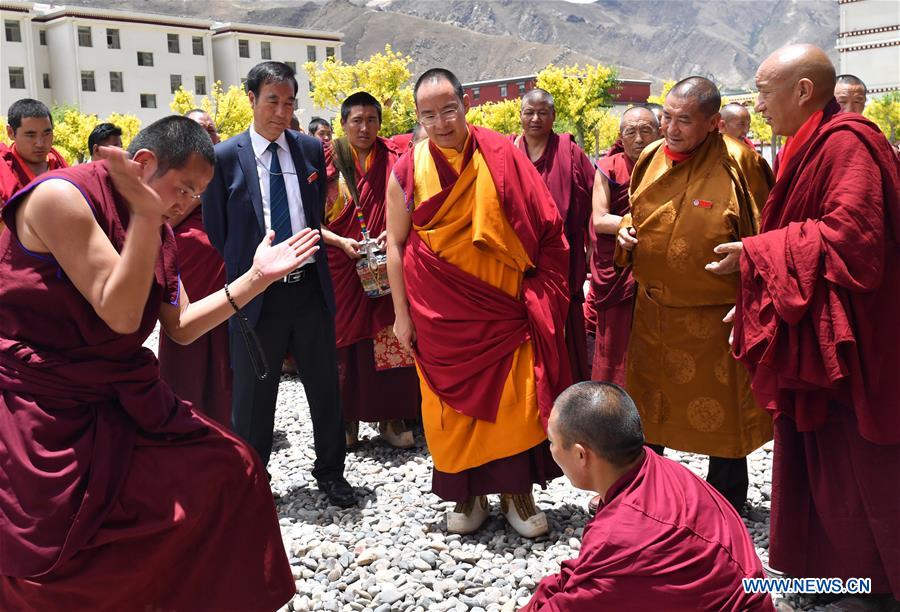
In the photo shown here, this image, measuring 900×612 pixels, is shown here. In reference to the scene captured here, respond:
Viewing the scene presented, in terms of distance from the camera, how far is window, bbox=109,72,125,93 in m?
49.3

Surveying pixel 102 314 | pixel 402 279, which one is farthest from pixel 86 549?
pixel 402 279

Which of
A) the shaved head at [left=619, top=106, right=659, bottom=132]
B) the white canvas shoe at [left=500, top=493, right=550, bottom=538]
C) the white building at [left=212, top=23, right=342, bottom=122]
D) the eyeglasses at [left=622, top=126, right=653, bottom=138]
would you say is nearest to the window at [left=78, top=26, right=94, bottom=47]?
the white building at [left=212, top=23, right=342, bottom=122]

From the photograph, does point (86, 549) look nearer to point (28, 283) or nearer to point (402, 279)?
point (28, 283)

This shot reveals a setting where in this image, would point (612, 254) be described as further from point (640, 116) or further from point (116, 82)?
point (116, 82)

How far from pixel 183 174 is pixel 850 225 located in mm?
2184

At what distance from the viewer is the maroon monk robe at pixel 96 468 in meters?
2.33

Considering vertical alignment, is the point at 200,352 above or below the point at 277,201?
below

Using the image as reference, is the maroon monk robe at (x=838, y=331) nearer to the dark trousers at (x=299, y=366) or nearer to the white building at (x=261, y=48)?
the dark trousers at (x=299, y=366)

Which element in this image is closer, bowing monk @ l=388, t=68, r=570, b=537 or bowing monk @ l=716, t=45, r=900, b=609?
bowing monk @ l=716, t=45, r=900, b=609

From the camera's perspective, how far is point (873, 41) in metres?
46.8

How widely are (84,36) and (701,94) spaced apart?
50535mm

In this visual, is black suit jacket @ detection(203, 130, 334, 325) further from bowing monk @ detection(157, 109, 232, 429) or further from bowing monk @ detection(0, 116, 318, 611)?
bowing monk @ detection(0, 116, 318, 611)

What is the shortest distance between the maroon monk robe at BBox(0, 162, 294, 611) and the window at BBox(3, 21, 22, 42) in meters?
51.1

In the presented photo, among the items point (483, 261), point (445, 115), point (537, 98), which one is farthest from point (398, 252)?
point (537, 98)
